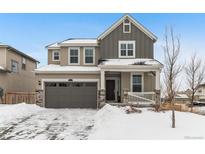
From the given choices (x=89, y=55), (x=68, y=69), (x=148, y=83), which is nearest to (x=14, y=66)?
(x=68, y=69)

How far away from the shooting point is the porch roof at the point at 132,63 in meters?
17.4

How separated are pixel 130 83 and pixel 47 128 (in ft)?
29.0

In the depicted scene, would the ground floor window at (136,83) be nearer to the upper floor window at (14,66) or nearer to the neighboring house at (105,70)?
the neighboring house at (105,70)

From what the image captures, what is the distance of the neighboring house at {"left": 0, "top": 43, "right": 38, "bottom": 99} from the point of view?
2070 centimetres

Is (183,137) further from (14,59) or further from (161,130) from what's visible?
(14,59)

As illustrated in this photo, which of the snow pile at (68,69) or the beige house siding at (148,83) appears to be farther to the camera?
the beige house siding at (148,83)

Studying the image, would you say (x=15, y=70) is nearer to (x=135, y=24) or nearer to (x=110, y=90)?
(x=110, y=90)

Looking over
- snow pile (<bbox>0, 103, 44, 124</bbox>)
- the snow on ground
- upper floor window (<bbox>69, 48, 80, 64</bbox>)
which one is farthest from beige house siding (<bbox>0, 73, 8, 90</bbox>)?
the snow on ground

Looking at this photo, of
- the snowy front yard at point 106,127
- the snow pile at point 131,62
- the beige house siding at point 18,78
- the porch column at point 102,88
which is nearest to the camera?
the snowy front yard at point 106,127

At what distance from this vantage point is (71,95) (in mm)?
18609

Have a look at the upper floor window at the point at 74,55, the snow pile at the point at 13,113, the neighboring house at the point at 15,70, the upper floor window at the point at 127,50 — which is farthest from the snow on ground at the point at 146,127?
the neighboring house at the point at 15,70

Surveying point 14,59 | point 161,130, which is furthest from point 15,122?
point 14,59

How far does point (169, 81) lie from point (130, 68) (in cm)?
650

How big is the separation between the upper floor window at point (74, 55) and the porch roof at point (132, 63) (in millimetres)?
2120
